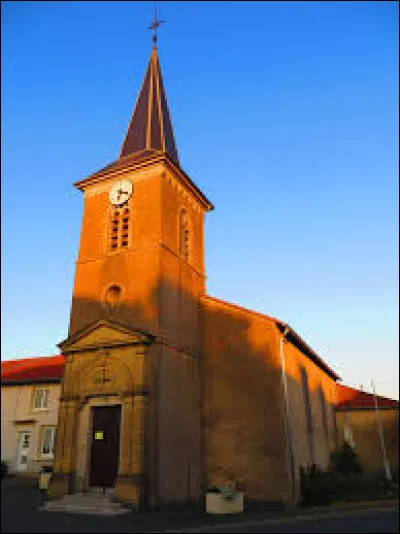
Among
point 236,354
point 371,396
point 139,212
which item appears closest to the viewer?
point 236,354

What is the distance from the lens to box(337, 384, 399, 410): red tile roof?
26141 mm

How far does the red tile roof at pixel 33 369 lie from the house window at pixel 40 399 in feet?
2.69

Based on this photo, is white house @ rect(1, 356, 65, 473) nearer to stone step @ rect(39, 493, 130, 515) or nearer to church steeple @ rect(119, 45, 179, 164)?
stone step @ rect(39, 493, 130, 515)

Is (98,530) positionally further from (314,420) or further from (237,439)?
(314,420)

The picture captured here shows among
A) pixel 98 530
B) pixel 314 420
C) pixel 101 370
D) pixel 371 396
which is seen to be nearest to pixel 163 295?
pixel 101 370

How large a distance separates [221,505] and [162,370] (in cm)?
450

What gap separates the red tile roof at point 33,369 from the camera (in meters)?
24.7

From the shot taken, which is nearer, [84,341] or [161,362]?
[161,362]

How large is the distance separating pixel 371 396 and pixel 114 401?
65.7 ft

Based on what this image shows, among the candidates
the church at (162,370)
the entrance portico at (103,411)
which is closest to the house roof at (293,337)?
the church at (162,370)

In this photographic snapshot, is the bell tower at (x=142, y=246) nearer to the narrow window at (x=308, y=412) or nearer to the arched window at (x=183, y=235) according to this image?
the arched window at (x=183, y=235)

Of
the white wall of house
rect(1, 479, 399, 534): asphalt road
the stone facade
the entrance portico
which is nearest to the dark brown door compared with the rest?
the entrance portico

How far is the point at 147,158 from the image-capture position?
18.2 meters

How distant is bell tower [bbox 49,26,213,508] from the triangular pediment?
4 cm
